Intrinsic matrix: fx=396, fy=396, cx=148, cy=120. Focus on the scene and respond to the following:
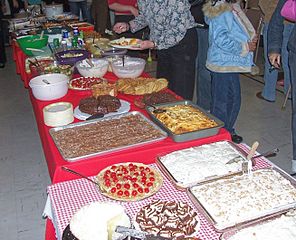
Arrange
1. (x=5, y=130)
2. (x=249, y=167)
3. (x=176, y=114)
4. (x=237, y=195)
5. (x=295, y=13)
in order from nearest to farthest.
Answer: (x=237, y=195)
(x=249, y=167)
(x=176, y=114)
(x=295, y=13)
(x=5, y=130)

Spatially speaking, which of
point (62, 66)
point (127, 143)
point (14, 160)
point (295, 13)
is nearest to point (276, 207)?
point (127, 143)

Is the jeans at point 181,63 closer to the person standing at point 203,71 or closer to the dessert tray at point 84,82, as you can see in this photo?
the person standing at point 203,71

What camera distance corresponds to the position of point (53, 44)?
305 cm

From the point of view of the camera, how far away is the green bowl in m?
2.94

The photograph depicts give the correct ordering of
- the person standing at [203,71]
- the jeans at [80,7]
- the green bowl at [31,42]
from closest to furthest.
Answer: the green bowl at [31,42]
the person standing at [203,71]
the jeans at [80,7]

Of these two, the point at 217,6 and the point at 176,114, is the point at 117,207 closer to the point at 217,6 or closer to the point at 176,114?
the point at 176,114

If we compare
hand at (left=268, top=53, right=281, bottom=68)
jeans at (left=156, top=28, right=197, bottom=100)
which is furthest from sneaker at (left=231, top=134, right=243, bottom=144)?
hand at (left=268, top=53, right=281, bottom=68)

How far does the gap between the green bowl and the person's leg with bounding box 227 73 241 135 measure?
4.72 ft

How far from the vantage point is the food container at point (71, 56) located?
250 cm

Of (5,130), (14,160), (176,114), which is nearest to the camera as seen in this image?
(176,114)

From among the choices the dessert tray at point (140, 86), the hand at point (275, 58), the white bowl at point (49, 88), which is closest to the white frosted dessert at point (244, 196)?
the dessert tray at point (140, 86)

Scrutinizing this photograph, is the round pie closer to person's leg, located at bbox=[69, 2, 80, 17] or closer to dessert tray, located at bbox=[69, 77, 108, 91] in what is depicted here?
dessert tray, located at bbox=[69, 77, 108, 91]

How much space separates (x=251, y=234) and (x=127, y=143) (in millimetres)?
626

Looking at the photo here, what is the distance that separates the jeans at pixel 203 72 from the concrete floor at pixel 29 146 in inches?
Result: 14.1
